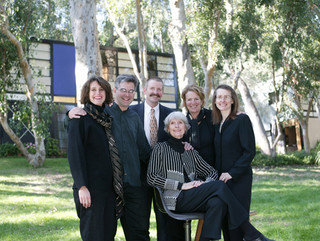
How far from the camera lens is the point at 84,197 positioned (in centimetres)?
352

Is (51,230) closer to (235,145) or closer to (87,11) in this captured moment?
(235,145)

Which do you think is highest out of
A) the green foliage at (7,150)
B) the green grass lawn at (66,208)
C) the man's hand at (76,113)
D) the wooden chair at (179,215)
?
the man's hand at (76,113)

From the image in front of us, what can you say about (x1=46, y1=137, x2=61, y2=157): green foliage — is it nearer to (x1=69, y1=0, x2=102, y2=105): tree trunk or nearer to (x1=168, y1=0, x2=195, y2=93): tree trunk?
(x1=168, y1=0, x2=195, y2=93): tree trunk

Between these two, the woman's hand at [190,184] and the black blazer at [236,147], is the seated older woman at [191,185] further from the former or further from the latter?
the black blazer at [236,147]

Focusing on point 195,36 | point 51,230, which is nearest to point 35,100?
point 195,36

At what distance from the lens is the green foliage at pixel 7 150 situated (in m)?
19.1

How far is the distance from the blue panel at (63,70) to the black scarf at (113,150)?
59.9 ft

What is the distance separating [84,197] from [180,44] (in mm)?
9979

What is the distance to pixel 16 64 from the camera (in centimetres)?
1508

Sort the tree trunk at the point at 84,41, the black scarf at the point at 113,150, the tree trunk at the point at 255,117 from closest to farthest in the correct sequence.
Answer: the black scarf at the point at 113,150, the tree trunk at the point at 84,41, the tree trunk at the point at 255,117

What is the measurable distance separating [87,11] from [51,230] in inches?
166

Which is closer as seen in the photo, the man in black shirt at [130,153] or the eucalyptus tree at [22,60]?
the man in black shirt at [130,153]

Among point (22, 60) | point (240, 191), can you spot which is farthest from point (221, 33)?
point (240, 191)

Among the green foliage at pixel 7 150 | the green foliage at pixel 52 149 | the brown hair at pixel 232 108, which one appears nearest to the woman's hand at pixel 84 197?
the brown hair at pixel 232 108
